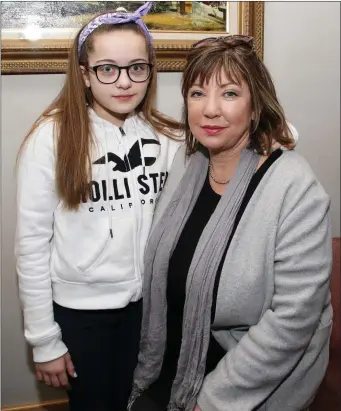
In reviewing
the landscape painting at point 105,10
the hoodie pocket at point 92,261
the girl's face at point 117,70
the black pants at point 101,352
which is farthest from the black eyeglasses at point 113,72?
the black pants at point 101,352

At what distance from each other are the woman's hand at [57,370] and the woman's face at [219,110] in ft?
2.13

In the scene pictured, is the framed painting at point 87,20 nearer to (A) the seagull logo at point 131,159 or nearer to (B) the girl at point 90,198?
(B) the girl at point 90,198

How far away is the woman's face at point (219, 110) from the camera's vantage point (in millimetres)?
1099

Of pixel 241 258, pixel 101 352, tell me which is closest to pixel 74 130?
pixel 241 258

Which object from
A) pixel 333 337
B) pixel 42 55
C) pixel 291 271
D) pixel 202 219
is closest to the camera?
pixel 291 271

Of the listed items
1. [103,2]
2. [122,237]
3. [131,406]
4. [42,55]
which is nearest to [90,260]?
[122,237]

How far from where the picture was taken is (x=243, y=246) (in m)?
1.08

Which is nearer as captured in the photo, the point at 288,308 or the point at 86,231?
the point at 288,308

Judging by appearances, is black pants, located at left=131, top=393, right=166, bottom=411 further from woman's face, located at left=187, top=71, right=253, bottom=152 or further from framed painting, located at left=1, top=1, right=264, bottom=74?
framed painting, located at left=1, top=1, right=264, bottom=74

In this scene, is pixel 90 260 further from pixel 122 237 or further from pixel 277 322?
pixel 277 322

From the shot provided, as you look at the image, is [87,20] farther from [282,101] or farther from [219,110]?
[282,101]

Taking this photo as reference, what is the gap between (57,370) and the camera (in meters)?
1.26

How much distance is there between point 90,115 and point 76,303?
0.46 m

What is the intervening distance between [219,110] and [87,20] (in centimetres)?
45
